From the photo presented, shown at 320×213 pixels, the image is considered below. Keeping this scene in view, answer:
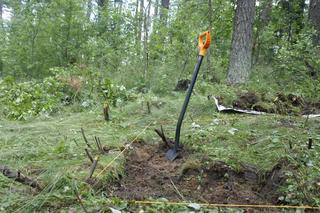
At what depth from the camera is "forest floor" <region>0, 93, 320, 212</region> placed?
5.62ft

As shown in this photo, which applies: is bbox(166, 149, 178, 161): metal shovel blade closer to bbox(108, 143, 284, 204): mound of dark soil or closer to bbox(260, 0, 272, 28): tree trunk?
bbox(108, 143, 284, 204): mound of dark soil

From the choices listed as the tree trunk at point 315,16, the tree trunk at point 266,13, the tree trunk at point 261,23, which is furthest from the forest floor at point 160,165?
the tree trunk at point 266,13

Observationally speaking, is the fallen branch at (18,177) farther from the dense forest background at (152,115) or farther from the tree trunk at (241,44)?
the tree trunk at (241,44)

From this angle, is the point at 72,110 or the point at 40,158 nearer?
the point at 40,158

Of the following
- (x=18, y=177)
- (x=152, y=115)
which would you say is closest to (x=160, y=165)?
(x=18, y=177)

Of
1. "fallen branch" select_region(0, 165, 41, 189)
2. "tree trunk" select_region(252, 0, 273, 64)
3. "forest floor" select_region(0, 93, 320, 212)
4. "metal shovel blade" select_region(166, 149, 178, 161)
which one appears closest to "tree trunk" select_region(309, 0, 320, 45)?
"tree trunk" select_region(252, 0, 273, 64)

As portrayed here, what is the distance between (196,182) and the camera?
80.4 inches

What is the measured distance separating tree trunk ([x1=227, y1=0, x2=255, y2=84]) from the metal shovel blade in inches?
143

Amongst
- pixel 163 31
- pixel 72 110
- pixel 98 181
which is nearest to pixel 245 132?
pixel 98 181

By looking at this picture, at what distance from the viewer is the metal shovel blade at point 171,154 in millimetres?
2439

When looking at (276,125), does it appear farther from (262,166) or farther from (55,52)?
(55,52)

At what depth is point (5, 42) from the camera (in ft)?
27.7

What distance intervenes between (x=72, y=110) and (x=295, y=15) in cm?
648

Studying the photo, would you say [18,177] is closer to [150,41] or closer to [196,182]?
[196,182]
